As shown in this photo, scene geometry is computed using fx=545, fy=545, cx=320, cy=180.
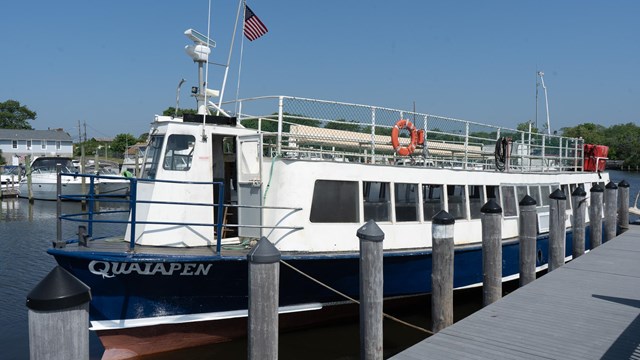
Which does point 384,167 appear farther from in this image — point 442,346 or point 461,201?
point 442,346

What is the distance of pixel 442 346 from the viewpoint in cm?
670

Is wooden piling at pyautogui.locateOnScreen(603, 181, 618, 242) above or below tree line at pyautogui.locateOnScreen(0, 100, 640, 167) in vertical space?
below

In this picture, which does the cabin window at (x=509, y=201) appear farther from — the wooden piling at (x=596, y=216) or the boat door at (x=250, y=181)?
the boat door at (x=250, y=181)

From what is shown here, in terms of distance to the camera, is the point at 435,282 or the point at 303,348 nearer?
the point at 435,282

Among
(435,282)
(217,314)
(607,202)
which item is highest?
(607,202)

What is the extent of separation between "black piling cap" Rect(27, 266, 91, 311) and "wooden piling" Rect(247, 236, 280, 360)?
2.53m

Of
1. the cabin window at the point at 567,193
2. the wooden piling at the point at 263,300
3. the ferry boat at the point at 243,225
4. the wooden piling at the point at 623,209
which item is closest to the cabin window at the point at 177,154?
the ferry boat at the point at 243,225

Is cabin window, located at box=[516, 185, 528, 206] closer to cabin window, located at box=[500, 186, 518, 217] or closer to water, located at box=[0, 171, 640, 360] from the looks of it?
cabin window, located at box=[500, 186, 518, 217]

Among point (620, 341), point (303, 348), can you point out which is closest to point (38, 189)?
point (303, 348)

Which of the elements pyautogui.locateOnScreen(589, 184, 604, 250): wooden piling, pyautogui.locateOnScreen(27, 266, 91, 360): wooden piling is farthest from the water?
pyautogui.locateOnScreen(27, 266, 91, 360): wooden piling

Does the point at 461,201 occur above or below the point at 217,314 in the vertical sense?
above

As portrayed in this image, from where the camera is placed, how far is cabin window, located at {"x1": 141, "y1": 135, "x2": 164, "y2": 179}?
1002 centimetres

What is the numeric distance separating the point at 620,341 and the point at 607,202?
10.4 metres

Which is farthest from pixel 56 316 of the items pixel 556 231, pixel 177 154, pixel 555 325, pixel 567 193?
pixel 567 193
